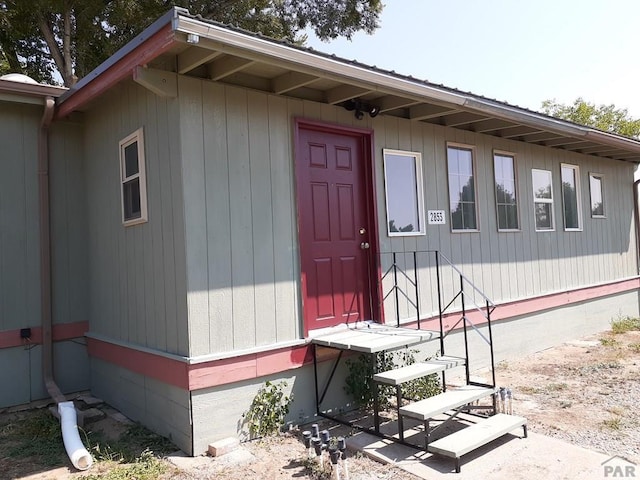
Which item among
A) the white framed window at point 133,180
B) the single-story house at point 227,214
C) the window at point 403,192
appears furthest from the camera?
the window at point 403,192

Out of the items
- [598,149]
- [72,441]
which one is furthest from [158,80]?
[598,149]

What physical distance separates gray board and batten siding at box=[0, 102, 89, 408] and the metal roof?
0.64 metres

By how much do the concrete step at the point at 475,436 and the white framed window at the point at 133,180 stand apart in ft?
9.69

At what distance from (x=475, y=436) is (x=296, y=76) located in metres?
3.09

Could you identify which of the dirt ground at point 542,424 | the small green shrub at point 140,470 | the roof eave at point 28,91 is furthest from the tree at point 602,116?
the small green shrub at point 140,470

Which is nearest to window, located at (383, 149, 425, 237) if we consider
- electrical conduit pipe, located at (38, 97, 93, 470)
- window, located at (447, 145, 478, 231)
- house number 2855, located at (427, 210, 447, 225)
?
house number 2855, located at (427, 210, 447, 225)

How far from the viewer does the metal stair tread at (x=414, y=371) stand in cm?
365

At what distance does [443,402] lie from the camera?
3643 mm

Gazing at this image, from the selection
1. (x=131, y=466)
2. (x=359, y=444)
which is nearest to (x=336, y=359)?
(x=359, y=444)

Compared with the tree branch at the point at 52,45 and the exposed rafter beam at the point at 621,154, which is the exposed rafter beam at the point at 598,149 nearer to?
the exposed rafter beam at the point at 621,154

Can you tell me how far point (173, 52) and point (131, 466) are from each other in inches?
117

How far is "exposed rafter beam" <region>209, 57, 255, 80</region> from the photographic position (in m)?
3.61

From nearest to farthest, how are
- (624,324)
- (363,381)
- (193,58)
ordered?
(193,58) < (363,381) < (624,324)

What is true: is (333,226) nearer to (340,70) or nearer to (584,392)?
(340,70)
